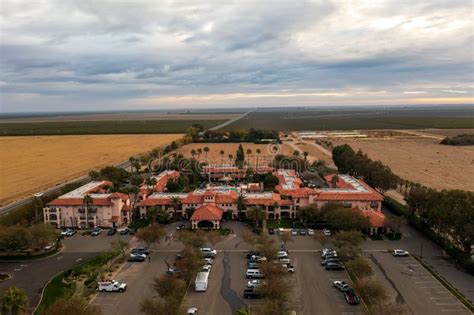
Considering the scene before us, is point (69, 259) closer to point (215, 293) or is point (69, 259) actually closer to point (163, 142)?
point (215, 293)

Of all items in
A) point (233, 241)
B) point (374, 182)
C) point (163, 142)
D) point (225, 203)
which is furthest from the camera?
point (163, 142)

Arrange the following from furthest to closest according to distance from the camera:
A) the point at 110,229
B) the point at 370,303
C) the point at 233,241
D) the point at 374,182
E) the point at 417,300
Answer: the point at 374,182 < the point at 110,229 < the point at 233,241 < the point at 417,300 < the point at 370,303

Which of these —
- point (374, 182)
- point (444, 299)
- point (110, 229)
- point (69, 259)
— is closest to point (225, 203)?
point (110, 229)

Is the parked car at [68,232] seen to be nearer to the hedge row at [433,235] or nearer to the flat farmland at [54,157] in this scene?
the flat farmland at [54,157]

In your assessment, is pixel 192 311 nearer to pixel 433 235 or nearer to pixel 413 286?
pixel 413 286

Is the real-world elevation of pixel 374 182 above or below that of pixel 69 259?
above

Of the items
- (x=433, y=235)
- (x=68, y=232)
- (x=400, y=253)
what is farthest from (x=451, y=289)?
(x=68, y=232)
